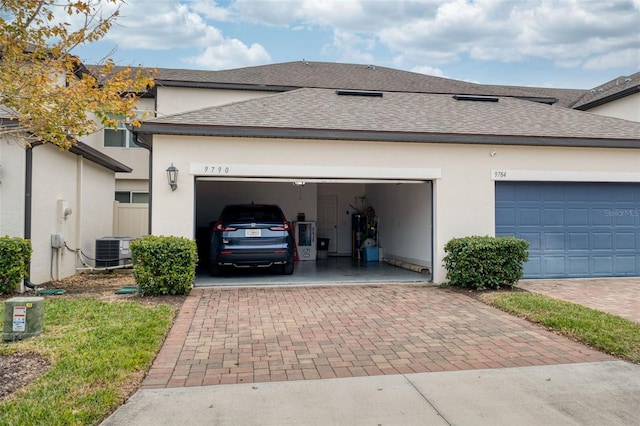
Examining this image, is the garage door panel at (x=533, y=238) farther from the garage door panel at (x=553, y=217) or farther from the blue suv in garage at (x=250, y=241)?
the blue suv in garage at (x=250, y=241)

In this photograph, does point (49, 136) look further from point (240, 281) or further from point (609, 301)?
point (609, 301)

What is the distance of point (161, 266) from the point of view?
314 inches

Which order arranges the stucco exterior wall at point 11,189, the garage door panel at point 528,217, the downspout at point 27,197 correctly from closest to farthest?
the stucco exterior wall at point 11,189
the downspout at point 27,197
the garage door panel at point 528,217

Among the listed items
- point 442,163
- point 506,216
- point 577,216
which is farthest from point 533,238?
point 442,163

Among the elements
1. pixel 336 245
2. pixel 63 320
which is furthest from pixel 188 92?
pixel 63 320

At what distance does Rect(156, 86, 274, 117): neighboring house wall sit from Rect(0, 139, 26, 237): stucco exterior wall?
7105 mm

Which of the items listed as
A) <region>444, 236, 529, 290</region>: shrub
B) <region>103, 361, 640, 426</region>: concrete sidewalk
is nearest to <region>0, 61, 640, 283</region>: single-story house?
<region>444, 236, 529, 290</region>: shrub

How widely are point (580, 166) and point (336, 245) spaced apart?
852cm

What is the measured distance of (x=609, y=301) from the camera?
311 inches

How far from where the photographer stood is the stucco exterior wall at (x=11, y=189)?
8.41 m

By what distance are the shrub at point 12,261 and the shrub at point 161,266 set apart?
1896 mm

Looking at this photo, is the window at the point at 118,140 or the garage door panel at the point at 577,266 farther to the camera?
the window at the point at 118,140

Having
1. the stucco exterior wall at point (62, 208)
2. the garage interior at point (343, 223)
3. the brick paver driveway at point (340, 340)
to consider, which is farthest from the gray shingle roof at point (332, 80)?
the brick paver driveway at point (340, 340)

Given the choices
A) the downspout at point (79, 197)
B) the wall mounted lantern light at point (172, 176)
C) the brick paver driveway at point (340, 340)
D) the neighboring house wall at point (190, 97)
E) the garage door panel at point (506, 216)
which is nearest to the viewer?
the brick paver driveway at point (340, 340)
